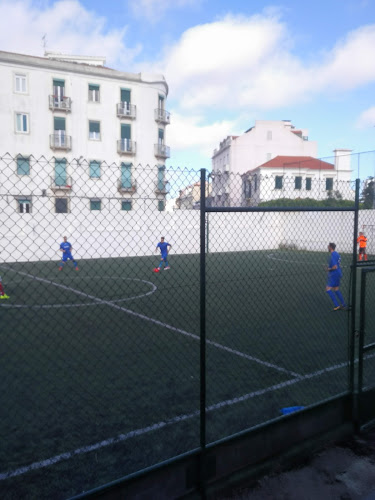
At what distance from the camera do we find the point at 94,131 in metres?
32.8

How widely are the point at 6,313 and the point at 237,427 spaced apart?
762 centimetres

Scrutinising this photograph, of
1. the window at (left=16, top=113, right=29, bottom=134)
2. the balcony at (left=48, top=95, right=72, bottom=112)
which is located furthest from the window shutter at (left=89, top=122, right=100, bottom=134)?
the window at (left=16, top=113, right=29, bottom=134)

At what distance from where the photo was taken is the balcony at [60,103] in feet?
101

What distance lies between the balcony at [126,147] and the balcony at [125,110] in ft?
6.58

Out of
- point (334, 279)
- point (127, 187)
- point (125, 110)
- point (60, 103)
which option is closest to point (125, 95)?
point (125, 110)

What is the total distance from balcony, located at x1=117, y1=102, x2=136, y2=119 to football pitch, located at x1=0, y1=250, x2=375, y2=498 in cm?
2523

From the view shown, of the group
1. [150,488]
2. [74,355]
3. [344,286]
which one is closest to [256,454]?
[150,488]

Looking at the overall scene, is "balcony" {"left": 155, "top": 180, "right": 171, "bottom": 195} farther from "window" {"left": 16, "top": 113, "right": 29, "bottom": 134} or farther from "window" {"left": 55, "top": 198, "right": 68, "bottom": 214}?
"window" {"left": 16, "top": 113, "right": 29, "bottom": 134}

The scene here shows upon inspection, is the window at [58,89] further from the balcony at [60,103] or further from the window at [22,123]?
the window at [22,123]

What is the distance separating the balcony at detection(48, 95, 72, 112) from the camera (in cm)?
3077

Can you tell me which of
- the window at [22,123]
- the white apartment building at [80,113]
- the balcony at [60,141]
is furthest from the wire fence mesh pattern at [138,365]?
the window at [22,123]

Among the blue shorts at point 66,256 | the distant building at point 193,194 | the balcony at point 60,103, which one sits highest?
the balcony at point 60,103

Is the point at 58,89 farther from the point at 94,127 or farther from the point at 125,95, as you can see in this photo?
the point at 125,95

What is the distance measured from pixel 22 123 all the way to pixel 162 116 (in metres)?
11.6
